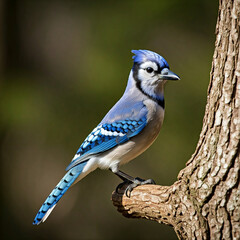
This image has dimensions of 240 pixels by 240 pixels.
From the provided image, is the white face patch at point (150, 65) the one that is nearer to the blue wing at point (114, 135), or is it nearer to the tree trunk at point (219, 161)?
the blue wing at point (114, 135)

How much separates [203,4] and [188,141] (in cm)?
151

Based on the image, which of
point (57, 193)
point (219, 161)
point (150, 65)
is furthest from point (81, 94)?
point (219, 161)

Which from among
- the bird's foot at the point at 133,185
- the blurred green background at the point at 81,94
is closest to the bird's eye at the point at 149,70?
the bird's foot at the point at 133,185

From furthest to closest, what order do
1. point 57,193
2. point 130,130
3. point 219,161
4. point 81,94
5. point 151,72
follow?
1. point 81,94
2. point 151,72
3. point 130,130
4. point 57,193
5. point 219,161

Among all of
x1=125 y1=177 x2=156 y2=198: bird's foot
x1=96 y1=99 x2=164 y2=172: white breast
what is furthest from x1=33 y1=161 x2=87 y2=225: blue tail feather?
x1=125 y1=177 x2=156 y2=198: bird's foot

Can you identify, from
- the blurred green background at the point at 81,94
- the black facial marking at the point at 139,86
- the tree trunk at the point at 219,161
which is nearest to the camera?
the tree trunk at the point at 219,161

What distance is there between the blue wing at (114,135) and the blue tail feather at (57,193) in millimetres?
37

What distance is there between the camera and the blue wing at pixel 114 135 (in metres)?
2.48

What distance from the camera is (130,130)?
248 cm

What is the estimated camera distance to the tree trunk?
5.76ft

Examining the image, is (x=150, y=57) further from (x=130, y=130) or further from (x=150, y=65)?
(x=130, y=130)

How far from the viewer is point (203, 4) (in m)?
4.79

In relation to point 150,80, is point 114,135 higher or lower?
lower

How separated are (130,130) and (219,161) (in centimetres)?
77
